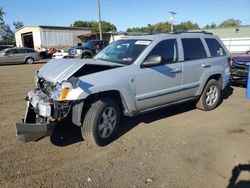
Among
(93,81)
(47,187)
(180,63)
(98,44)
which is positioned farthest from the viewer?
(98,44)

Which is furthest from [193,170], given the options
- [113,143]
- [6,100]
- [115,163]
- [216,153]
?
[6,100]

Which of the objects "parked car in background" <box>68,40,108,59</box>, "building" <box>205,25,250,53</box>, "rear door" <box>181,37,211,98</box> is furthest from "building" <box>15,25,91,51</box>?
"rear door" <box>181,37,211,98</box>

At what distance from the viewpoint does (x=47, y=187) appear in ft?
11.6

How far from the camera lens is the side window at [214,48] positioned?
22.5ft

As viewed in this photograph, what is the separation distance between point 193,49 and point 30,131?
13.3 ft

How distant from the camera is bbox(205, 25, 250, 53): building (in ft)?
113

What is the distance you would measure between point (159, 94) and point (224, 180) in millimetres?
2212

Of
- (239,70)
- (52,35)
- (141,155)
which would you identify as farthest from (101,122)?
(52,35)

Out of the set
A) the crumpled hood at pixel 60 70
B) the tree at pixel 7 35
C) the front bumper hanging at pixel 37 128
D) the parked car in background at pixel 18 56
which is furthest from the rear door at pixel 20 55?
the tree at pixel 7 35

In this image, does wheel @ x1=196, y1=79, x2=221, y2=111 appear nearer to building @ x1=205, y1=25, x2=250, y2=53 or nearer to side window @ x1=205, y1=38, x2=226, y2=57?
side window @ x1=205, y1=38, x2=226, y2=57

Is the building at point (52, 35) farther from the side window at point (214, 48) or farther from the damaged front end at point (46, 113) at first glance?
the damaged front end at point (46, 113)

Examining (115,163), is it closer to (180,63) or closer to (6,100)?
(180,63)

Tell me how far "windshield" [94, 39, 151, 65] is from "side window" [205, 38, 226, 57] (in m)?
2.14

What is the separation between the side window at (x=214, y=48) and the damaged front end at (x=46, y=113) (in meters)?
4.11
